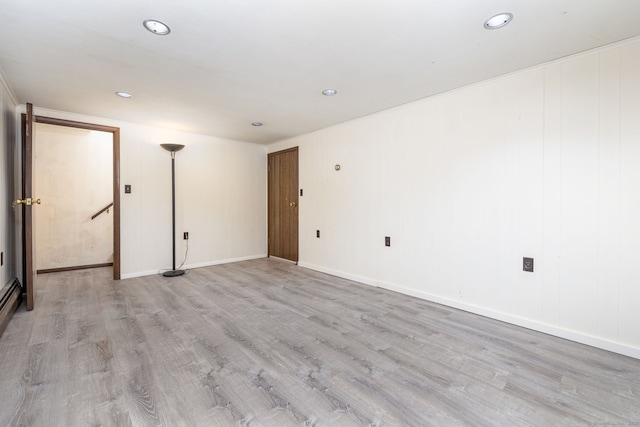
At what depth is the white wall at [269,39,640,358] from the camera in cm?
206

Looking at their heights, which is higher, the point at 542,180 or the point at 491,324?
the point at 542,180

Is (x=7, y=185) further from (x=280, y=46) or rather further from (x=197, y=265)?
(x=280, y=46)

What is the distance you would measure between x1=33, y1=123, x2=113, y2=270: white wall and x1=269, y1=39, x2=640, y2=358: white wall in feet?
14.3

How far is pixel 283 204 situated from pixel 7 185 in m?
3.44

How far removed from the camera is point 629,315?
203 centimetres

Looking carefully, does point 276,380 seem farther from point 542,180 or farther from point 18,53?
point 18,53

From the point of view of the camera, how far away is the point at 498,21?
5.93 feet

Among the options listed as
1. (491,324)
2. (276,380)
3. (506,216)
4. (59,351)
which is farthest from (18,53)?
(491,324)

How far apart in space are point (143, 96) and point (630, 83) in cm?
412

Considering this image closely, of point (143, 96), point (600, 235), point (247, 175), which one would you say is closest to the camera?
point (600, 235)

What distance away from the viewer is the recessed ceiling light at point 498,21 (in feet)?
5.74

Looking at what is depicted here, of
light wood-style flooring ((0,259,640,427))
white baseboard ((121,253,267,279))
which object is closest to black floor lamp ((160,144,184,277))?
Answer: white baseboard ((121,253,267,279))

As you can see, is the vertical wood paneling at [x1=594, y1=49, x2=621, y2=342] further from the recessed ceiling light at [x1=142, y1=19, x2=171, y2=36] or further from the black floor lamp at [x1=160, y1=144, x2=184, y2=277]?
the black floor lamp at [x1=160, y1=144, x2=184, y2=277]

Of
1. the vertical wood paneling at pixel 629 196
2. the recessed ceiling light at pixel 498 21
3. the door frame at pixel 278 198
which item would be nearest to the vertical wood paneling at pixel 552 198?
the vertical wood paneling at pixel 629 196
